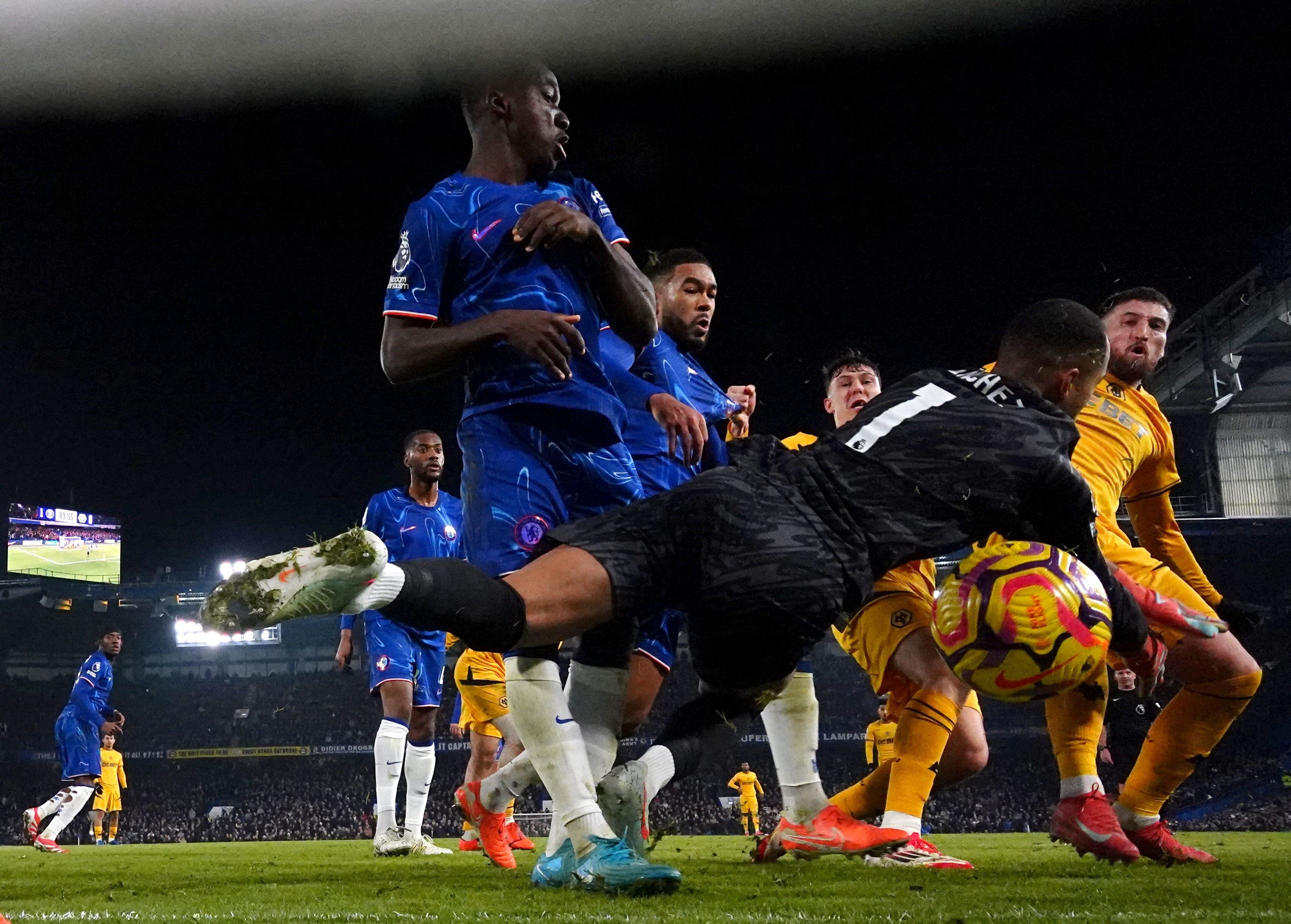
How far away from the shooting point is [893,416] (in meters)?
3.06

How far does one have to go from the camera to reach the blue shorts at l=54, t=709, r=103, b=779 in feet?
42.4

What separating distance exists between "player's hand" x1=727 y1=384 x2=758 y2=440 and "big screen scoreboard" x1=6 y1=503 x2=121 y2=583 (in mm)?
34687

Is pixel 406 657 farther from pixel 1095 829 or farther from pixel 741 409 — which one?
pixel 1095 829

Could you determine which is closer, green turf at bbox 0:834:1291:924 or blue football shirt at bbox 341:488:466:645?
green turf at bbox 0:834:1291:924

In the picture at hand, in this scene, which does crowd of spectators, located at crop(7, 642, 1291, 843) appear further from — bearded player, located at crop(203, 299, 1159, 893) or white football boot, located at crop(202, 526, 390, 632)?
white football boot, located at crop(202, 526, 390, 632)

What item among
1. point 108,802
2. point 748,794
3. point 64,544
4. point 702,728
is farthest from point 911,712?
point 64,544

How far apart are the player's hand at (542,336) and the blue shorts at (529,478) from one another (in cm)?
20

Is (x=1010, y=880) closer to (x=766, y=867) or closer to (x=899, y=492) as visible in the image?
(x=766, y=867)

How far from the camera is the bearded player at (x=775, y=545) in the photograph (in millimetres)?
2561

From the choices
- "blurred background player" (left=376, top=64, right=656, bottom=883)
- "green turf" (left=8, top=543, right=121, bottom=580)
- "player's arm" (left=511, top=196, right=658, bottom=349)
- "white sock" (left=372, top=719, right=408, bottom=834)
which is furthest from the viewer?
"green turf" (left=8, top=543, right=121, bottom=580)

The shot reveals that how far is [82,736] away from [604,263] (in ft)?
40.6

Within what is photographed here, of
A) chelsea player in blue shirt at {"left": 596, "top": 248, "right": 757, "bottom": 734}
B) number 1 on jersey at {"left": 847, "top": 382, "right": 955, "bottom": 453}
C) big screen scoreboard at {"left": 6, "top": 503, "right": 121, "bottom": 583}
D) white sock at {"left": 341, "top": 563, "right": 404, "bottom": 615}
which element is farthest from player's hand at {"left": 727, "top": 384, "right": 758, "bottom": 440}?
big screen scoreboard at {"left": 6, "top": 503, "right": 121, "bottom": 583}

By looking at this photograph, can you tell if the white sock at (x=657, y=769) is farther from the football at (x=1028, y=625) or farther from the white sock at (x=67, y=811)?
the white sock at (x=67, y=811)

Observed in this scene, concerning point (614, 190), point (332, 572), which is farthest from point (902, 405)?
point (614, 190)
